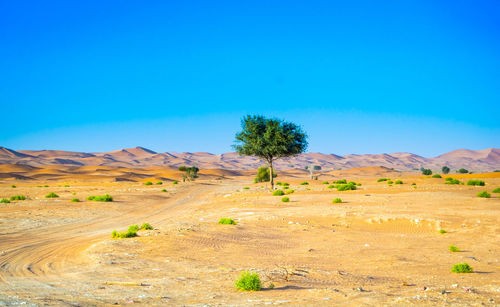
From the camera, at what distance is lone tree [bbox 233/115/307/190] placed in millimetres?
40125

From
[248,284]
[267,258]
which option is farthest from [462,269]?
[248,284]

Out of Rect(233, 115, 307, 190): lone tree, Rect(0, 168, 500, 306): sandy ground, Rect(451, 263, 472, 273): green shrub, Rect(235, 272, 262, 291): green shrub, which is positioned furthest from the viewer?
Rect(233, 115, 307, 190): lone tree

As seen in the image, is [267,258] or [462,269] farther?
[267,258]

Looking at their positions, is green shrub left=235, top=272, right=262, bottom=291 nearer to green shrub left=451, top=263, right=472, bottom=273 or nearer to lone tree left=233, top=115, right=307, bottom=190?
green shrub left=451, top=263, right=472, bottom=273

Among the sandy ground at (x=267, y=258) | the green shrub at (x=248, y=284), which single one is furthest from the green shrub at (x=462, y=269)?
the green shrub at (x=248, y=284)

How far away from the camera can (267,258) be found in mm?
11398

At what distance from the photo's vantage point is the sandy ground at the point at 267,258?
22.2 feet

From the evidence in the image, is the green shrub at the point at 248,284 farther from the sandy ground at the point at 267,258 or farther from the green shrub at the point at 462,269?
the green shrub at the point at 462,269

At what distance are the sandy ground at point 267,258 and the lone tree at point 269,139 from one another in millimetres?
17369

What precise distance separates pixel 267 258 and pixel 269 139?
29267mm

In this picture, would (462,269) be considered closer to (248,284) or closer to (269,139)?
(248,284)

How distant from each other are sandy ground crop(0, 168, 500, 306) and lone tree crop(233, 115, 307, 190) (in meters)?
17.4

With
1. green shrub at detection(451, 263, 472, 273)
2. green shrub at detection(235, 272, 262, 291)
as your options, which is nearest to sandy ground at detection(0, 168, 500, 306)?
green shrub at detection(235, 272, 262, 291)

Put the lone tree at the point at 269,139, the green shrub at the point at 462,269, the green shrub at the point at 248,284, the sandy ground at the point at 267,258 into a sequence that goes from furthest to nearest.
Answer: the lone tree at the point at 269,139 → the green shrub at the point at 462,269 → the green shrub at the point at 248,284 → the sandy ground at the point at 267,258
